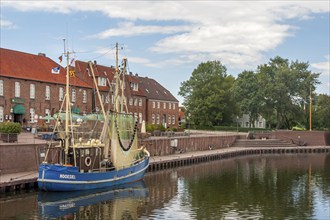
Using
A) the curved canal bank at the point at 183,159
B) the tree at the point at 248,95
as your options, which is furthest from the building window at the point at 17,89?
the tree at the point at 248,95

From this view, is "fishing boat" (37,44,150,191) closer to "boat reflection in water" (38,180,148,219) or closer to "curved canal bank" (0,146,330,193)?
"boat reflection in water" (38,180,148,219)

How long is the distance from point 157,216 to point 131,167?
13.4m

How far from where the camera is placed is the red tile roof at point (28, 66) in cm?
6425

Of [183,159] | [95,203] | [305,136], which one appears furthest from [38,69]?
[305,136]

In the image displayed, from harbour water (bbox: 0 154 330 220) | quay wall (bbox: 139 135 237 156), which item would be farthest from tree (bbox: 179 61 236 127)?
harbour water (bbox: 0 154 330 220)

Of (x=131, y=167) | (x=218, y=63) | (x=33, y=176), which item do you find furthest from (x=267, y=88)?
(x=33, y=176)

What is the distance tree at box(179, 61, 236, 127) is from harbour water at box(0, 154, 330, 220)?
52678mm

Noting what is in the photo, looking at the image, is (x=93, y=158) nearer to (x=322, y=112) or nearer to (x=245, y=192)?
(x=245, y=192)

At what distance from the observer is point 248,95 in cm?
10250

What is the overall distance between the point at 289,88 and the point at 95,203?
75022 millimetres

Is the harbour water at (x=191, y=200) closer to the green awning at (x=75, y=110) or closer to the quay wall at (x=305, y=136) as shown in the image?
the green awning at (x=75, y=110)

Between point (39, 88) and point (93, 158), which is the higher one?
point (39, 88)

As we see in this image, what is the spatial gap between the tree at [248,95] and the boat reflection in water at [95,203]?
65.1 meters

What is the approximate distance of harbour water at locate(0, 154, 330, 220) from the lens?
2930cm
